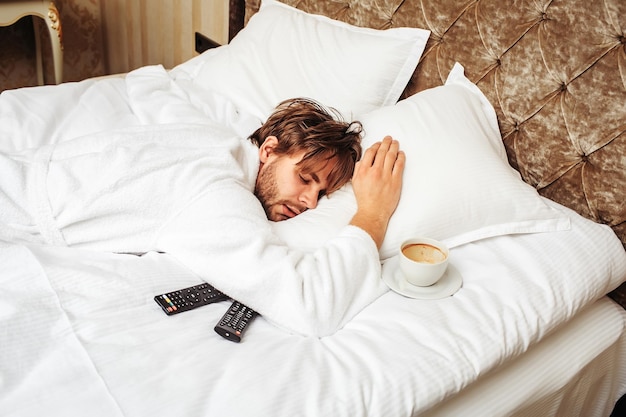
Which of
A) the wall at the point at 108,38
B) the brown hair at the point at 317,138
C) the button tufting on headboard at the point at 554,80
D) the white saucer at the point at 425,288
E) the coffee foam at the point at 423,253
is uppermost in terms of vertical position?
the button tufting on headboard at the point at 554,80

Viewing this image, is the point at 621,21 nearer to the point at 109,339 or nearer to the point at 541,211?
the point at 541,211

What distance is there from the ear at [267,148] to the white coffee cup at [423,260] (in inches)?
16.7

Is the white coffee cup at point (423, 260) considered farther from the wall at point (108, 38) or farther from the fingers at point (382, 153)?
the wall at point (108, 38)

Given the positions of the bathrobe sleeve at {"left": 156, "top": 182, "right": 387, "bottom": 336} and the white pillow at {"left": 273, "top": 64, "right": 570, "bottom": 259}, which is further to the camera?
the white pillow at {"left": 273, "top": 64, "right": 570, "bottom": 259}

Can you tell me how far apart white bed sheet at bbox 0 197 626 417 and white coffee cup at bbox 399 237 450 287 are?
5 cm

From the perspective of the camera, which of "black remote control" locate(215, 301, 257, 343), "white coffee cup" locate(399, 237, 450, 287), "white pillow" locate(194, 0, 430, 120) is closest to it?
"black remote control" locate(215, 301, 257, 343)

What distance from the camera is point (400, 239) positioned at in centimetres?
123

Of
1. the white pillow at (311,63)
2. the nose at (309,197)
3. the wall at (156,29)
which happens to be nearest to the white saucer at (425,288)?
the nose at (309,197)

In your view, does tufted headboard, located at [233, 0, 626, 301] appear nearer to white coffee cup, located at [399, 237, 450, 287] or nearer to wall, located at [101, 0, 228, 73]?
white coffee cup, located at [399, 237, 450, 287]

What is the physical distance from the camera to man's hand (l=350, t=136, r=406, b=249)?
120cm

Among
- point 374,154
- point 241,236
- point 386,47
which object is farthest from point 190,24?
point 241,236

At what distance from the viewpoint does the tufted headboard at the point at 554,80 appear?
1.26m

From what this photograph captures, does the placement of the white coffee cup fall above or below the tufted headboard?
below

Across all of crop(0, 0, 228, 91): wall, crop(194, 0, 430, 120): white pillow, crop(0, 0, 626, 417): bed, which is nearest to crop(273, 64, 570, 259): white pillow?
crop(0, 0, 626, 417): bed
